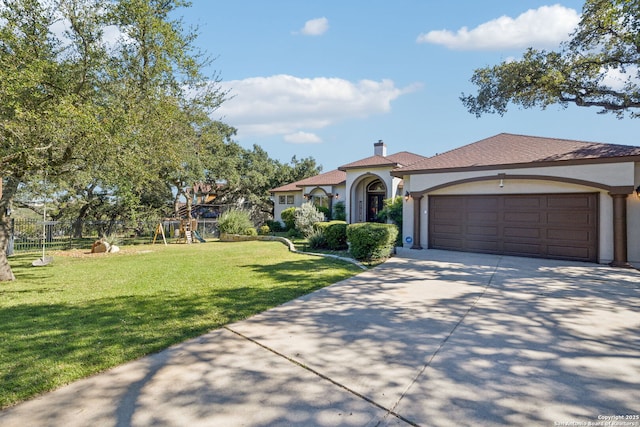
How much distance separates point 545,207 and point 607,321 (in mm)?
7034

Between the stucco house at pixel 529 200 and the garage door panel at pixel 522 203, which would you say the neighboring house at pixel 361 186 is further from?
the garage door panel at pixel 522 203

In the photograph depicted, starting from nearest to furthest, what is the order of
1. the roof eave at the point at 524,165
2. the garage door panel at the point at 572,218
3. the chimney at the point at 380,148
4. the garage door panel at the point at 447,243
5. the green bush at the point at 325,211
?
the roof eave at the point at 524,165 < the garage door panel at the point at 572,218 < the garage door panel at the point at 447,243 < the green bush at the point at 325,211 < the chimney at the point at 380,148

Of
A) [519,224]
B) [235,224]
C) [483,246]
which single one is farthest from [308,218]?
[519,224]

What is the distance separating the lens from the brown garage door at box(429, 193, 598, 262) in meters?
10.3

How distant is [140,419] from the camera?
2648mm

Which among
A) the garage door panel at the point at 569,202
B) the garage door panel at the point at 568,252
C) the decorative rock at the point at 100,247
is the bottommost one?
the decorative rock at the point at 100,247

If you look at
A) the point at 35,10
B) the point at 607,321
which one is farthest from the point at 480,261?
the point at 35,10

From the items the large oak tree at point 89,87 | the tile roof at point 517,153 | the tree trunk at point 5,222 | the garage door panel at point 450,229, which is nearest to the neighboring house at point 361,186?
the tile roof at point 517,153

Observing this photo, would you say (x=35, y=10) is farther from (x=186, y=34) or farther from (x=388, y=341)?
(x=388, y=341)

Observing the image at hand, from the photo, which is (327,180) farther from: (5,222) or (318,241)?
(5,222)

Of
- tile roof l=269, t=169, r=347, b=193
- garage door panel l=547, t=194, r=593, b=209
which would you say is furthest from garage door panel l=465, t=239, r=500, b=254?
tile roof l=269, t=169, r=347, b=193

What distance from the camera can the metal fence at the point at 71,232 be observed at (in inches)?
632

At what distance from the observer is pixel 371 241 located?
32.6ft

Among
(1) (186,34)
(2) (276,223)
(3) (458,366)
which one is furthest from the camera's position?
(2) (276,223)
